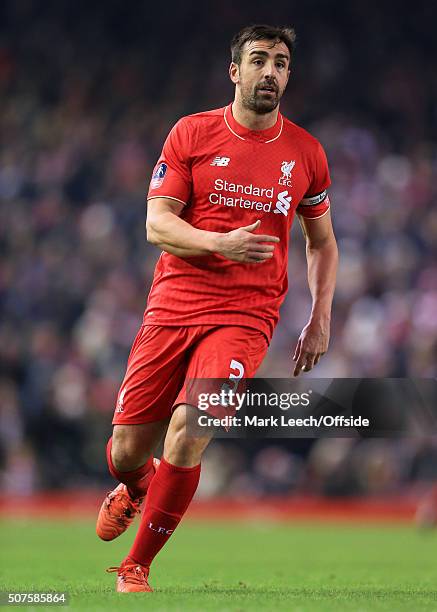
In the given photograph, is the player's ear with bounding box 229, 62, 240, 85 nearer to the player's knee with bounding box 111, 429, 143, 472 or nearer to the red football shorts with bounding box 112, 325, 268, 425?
the red football shorts with bounding box 112, 325, 268, 425

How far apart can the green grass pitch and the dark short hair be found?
255 centimetres

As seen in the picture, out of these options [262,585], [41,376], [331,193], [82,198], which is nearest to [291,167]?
[262,585]

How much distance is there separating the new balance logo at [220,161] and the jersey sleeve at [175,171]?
0.40 ft

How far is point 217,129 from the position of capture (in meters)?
5.83

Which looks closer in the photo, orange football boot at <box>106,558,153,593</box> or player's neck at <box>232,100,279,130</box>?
orange football boot at <box>106,558,153,593</box>

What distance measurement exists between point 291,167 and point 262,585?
210 centimetres

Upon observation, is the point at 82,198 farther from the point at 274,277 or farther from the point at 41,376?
the point at 274,277

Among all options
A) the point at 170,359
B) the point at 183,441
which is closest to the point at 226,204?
the point at 170,359

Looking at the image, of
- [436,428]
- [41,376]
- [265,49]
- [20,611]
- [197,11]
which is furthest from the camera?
[197,11]

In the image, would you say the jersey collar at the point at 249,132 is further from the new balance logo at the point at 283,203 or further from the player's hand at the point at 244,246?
the player's hand at the point at 244,246

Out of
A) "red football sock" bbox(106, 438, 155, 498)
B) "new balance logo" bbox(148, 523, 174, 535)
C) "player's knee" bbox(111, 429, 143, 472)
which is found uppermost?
"player's knee" bbox(111, 429, 143, 472)

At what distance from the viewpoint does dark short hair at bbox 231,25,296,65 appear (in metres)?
5.68

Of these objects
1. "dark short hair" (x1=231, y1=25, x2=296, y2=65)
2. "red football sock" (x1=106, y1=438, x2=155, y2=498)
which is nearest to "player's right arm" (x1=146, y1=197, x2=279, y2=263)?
"dark short hair" (x1=231, y1=25, x2=296, y2=65)

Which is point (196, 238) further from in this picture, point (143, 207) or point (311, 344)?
point (143, 207)
